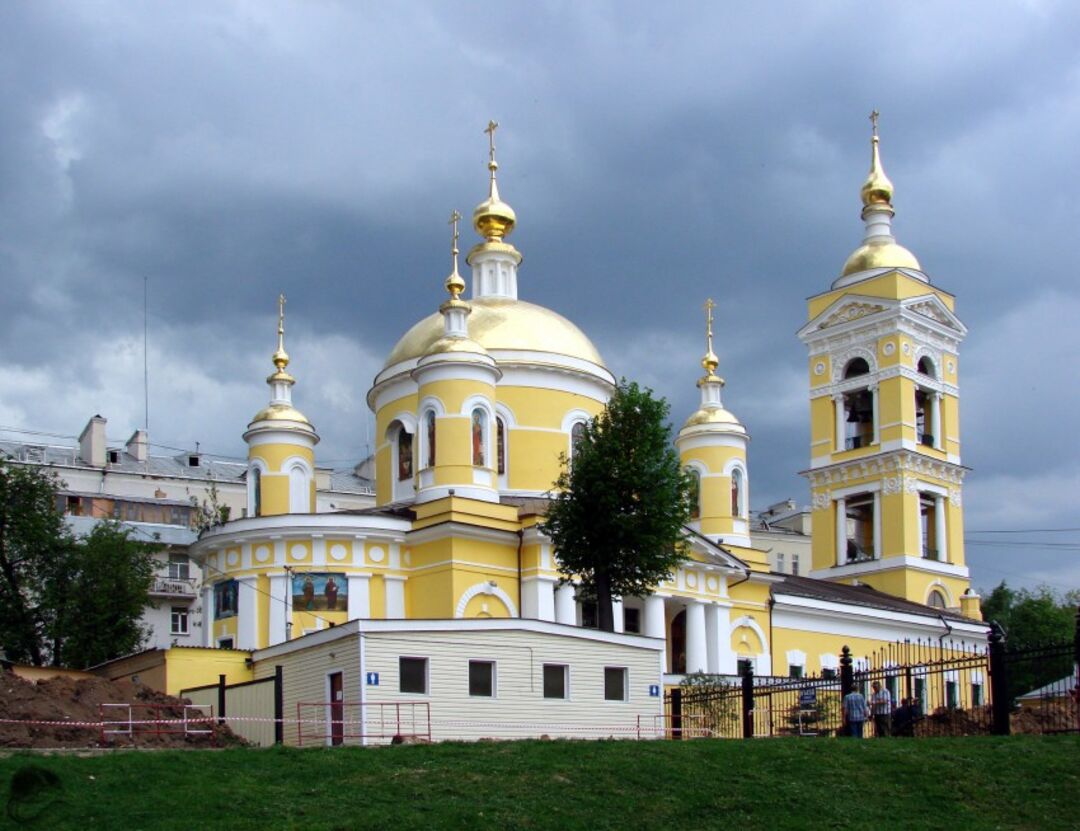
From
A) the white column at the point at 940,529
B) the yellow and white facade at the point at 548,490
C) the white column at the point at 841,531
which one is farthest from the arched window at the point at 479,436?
the white column at the point at 940,529

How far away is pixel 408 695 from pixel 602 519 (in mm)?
9100

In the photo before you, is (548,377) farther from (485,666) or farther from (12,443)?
(12,443)

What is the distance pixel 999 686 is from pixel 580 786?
8.08 meters

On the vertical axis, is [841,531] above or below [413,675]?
above

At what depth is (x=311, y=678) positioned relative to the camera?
32.0 m

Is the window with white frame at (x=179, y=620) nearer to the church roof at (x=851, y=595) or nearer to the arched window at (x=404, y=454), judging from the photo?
the arched window at (x=404, y=454)

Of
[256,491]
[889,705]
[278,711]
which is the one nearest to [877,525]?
[256,491]

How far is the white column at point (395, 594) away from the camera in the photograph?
139 feet

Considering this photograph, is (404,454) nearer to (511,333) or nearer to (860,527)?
(511,333)

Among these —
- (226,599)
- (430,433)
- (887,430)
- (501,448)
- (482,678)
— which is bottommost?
(482,678)

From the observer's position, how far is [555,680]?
3238cm

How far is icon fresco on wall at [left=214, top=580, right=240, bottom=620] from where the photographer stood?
42719 mm

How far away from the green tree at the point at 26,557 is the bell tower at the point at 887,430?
30.5 metres

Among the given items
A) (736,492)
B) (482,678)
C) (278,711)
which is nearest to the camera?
(278,711)
